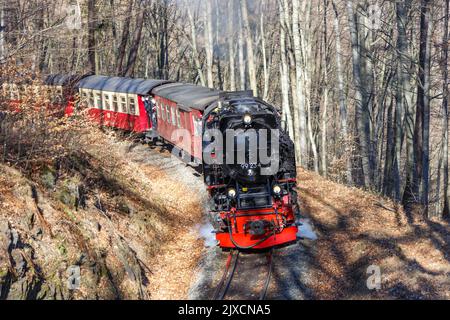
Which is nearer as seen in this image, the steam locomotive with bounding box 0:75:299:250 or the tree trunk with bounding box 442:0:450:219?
the steam locomotive with bounding box 0:75:299:250

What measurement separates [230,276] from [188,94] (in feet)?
32.0

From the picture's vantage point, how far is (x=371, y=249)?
1348cm

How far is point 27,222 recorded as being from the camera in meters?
10.8

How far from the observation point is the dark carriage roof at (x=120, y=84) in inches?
958

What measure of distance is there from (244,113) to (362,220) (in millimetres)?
5318

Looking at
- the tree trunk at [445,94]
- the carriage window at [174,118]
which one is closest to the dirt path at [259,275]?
the tree trunk at [445,94]

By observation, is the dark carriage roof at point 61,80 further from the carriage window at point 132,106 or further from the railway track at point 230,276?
the railway track at point 230,276

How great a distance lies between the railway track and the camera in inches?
443

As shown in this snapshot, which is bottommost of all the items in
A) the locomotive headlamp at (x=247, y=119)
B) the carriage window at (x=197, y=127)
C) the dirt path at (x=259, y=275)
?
the dirt path at (x=259, y=275)

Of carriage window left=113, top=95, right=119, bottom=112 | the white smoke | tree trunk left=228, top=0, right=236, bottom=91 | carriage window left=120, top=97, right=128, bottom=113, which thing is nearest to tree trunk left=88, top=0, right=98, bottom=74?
carriage window left=113, top=95, right=119, bottom=112

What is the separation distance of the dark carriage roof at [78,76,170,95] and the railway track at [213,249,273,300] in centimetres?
1255

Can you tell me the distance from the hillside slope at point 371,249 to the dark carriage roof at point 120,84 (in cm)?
928

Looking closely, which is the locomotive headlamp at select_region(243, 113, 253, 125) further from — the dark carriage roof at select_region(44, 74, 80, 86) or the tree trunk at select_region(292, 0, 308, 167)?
the dark carriage roof at select_region(44, 74, 80, 86)

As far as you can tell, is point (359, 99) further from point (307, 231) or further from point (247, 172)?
point (247, 172)
